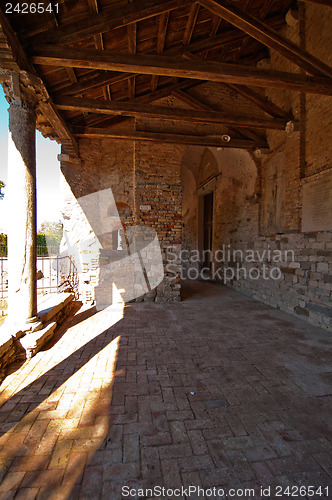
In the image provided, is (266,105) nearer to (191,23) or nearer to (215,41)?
(215,41)

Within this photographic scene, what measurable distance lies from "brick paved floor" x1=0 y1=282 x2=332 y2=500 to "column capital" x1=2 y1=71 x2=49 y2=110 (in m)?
3.57

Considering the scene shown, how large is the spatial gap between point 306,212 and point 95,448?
523 centimetres

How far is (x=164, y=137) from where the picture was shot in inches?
238

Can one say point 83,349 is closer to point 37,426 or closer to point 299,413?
point 37,426

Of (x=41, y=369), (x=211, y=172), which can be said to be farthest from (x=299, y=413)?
(x=211, y=172)

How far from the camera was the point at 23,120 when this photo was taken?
3416 mm

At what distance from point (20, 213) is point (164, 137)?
4049mm

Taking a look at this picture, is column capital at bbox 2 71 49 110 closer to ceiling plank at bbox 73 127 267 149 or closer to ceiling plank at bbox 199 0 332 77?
ceiling plank at bbox 73 127 267 149

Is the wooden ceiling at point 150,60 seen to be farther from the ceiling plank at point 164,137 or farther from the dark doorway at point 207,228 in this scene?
the dark doorway at point 207,228

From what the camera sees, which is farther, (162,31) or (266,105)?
(266,105)

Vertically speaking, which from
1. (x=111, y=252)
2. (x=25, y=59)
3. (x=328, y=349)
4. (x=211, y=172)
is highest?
(x=211, y=172)

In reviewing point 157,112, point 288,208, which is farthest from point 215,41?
point 288,208

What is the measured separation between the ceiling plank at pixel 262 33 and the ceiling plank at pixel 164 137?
2.40m

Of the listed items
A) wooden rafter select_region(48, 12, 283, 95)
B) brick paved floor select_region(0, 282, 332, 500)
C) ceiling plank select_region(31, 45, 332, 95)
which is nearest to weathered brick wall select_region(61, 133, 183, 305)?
wooden rafter select_region(48, 12, 283, 95)
